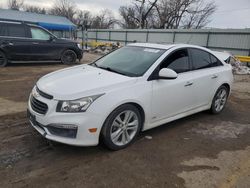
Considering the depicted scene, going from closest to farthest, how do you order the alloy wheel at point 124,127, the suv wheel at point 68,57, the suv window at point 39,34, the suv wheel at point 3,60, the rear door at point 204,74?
the alloy wheel at point 124,127
the rear door at point 204,74
the suv wheel at point 3,60
the suv window at point 39,34
the suv wheel at point 68,57

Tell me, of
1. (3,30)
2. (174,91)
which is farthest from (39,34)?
(174,91)

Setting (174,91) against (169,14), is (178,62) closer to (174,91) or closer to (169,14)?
(174,91)

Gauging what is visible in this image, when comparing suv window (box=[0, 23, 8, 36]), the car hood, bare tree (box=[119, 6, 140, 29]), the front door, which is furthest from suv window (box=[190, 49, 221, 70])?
bare tree (box=[119, 6, 140, 29])

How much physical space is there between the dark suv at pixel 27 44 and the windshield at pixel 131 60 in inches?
269

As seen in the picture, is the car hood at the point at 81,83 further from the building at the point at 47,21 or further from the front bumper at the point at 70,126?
the building at the point at 47,21

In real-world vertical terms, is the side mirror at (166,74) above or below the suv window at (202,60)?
below

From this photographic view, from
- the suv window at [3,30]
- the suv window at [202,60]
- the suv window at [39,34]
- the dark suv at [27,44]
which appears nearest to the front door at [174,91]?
the suv window at [202,60]

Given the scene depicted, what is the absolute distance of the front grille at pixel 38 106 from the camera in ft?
10.8

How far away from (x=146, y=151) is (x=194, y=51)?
2.26m

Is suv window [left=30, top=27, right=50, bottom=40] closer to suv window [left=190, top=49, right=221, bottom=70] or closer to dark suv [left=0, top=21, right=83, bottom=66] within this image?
dark suv [left=0, top=21, right=83, bottom=66]

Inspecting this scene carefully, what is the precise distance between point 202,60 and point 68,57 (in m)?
8.33

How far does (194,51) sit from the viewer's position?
4797 mm

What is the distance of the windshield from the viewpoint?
4004 millimetres

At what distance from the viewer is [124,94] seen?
3.45m
